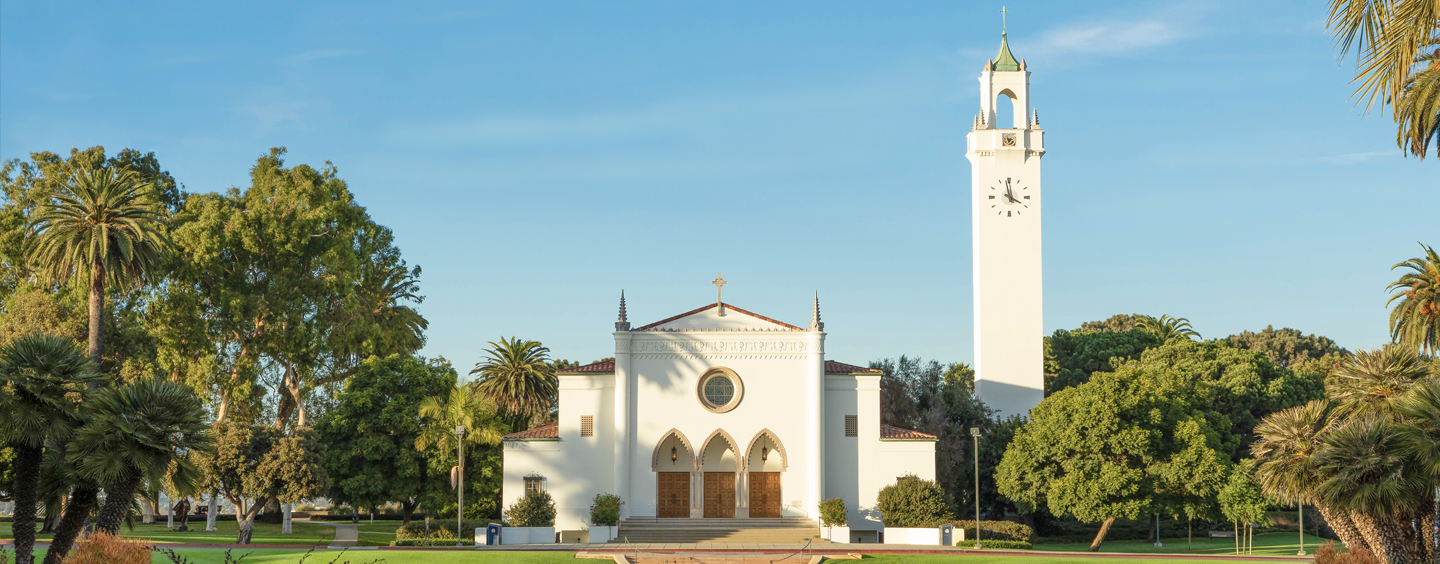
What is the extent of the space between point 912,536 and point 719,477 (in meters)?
8.02

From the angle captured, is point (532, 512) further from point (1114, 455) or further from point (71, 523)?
point (71, 523)

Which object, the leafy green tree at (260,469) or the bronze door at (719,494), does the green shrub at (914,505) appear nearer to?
the bronze door at (719,494)

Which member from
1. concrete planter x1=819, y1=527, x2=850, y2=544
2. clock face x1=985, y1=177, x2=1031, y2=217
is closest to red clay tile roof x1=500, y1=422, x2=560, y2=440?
concrete planter x1=819, y1=527, x2=850, y2=544

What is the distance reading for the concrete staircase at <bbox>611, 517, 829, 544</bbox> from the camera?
4088 centimetres

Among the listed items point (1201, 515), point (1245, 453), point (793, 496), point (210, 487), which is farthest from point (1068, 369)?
point (210, 487)

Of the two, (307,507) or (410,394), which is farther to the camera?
(307,507)

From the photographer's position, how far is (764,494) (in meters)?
44.2

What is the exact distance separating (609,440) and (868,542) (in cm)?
1051

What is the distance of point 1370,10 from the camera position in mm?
8477

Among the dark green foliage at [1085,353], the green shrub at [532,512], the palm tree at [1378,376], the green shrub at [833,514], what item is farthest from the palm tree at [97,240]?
the dark green foliage at [1085,353]

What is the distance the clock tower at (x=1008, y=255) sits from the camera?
56.0 metres

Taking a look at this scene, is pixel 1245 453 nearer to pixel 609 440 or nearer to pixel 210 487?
pixel 609 440

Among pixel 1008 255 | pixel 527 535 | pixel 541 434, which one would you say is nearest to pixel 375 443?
pixel 541 434

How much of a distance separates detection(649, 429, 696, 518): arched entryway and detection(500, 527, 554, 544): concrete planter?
4.55 m
